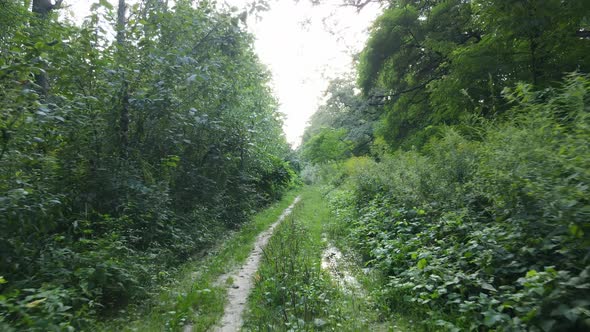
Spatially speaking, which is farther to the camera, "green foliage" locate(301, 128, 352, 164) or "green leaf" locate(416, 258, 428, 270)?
"green foliage" locate(301, 128, 352, 164)

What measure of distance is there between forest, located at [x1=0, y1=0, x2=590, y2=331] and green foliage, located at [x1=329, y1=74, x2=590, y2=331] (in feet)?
0.08

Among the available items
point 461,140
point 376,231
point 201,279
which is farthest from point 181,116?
point 461,140

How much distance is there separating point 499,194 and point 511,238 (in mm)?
694

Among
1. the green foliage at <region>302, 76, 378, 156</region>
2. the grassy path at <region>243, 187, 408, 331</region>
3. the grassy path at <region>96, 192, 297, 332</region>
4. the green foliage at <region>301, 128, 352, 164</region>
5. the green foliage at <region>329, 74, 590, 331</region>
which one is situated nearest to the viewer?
the green foliage at <region>329, 74, 590, 331</region>

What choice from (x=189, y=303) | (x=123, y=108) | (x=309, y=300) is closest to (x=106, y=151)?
(x=123, y=108)

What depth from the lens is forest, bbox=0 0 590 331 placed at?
11.7 ft

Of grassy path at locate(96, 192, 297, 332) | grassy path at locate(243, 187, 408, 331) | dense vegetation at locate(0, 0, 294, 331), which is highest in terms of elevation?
dense vegetation at locate(0, 0, 294, 331)

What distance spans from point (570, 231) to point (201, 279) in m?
5.59

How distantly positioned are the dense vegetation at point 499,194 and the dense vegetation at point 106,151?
13.4 ft

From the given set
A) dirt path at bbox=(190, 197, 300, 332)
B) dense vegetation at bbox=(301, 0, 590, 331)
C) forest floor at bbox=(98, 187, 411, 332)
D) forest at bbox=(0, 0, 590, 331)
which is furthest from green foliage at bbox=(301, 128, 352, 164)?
forest floor at bbox=(98, 187, 411, 332)

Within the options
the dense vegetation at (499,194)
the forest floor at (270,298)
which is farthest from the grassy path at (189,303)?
the dense vegetation at (499,194)

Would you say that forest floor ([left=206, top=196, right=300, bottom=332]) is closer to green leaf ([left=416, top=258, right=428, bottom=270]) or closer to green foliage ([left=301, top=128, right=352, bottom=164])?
green leaf ([left=416, top=258, right=428, bottom=270])

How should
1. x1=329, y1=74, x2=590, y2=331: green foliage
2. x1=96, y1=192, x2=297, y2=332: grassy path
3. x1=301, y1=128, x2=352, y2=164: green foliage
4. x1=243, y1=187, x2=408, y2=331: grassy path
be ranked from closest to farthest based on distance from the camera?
1. x1=329, y1=74, x2=590, y2=331: green foliage
2. x1=243, y1=187, x2=408, y2=331: grassy path
3. x1=96, y1=192, x2=297, y2=332: grassy path
4. x1=301, y1=128, x2=352, y2=164: green foliage

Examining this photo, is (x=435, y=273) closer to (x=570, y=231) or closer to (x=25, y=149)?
(x=570, y=231)
